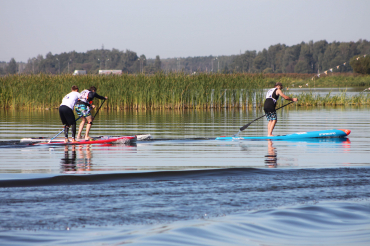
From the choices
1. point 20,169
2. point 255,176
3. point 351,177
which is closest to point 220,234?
point 255,176

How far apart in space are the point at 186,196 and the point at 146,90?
20.1 m

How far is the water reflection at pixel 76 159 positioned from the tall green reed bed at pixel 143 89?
46.6 ft

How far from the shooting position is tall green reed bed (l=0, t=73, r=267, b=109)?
26.0 m

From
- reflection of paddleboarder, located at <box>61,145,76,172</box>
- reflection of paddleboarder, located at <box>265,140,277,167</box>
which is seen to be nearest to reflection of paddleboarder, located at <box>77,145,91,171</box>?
reflection of paddleboarder, located at <box>61,145,76,172</box>

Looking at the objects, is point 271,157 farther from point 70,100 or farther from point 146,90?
point 146,90

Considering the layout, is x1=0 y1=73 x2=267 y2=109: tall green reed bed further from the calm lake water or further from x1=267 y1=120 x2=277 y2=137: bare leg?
the calm lake water

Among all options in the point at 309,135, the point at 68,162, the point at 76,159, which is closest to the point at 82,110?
the point at 76,159

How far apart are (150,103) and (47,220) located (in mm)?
21360

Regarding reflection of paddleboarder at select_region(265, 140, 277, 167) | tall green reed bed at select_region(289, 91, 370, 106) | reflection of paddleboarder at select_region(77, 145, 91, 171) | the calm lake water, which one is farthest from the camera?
tall green reed bed at select_region(289, 91, 370, 106)

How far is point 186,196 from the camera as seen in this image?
6.27 metres

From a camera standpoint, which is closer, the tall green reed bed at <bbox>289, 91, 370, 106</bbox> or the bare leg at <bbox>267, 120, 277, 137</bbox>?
the bare leg at <bbox>267, 120, 277, 137</bbox>

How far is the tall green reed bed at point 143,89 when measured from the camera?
26.0 meters

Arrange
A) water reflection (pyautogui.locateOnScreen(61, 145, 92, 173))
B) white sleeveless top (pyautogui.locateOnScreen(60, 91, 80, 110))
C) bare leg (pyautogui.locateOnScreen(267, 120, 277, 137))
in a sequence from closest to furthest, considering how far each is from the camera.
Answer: water reflection (pyautogui.locateOnScreen(61, 145, 92, 173)), white sleeveless top (pyautogui.locateOnScreen(60, 91, 80, 110)), bare leg (pyautogui.locateOnScreen(267, 120, 277, 137))

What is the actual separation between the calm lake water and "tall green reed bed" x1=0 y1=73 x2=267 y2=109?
1501 cm
